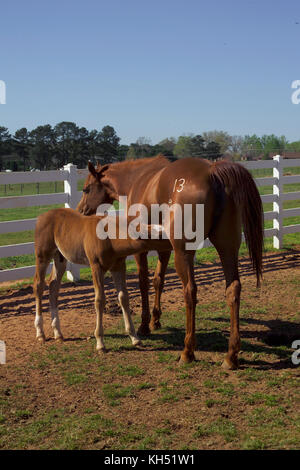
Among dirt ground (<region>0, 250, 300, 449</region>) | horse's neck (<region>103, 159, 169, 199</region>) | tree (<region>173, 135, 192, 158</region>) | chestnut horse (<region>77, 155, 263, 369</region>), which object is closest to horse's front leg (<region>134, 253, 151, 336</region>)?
dirt ground (<region>0, 250, 300, 449</region>)

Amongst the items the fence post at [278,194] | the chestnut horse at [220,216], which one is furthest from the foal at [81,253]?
the fence post at [278,194]

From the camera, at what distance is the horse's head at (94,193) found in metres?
6.73

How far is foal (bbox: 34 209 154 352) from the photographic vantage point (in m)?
5.25

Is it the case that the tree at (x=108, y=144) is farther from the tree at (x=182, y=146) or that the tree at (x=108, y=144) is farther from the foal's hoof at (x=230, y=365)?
the foal's hoof at (x=230, y=365)

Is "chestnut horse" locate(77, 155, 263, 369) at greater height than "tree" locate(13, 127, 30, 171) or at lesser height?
lesser

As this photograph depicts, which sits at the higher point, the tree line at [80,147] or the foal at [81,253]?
the tree line at [80,147]

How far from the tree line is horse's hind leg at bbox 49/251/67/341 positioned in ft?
52.3

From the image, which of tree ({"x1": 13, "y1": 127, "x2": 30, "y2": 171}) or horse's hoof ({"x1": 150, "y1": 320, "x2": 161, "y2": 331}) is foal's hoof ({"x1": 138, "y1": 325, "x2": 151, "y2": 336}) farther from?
tree ({"x1": 13, "y1": 127, "x2": 30, "y2": 171})

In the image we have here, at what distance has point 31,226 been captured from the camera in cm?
859

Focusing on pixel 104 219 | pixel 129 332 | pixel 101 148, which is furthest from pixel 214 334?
pixel 101 148

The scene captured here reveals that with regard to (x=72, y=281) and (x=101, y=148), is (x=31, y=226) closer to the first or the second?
(x=72, y=281)

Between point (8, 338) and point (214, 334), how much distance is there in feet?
8.40

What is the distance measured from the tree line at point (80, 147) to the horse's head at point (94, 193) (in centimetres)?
1498

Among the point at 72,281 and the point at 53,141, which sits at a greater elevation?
the point at 53,141
